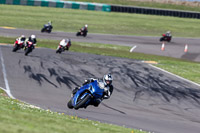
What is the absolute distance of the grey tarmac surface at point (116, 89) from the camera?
1377 cm

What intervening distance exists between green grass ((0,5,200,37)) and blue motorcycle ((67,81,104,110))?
3160 cm

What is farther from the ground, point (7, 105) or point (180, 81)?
point (7, 105)

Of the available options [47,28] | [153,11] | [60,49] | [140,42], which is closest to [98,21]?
[153,11]

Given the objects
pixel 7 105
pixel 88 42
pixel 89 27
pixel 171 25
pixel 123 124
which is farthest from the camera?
pixel 171 25

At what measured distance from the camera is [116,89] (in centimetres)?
1869

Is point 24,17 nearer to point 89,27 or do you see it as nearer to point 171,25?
point 89,27

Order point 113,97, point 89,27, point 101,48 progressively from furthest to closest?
1. point 89,27
2. point 101,48
3. point 113,97

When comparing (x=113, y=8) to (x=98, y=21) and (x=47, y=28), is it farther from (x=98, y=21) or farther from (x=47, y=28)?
(x=47, y=28)

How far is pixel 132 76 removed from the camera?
21938 millimetres

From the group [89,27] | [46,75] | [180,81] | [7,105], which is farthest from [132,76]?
[89,27]

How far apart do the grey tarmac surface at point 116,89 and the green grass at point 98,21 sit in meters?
19.2

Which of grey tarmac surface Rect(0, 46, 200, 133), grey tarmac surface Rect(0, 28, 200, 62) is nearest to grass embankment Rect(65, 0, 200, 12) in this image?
grey tarmac surface Rect(0, 28, 200, 62)

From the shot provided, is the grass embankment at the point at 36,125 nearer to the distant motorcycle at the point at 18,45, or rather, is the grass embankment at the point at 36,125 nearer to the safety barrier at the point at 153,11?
the distant motorcycle at the point at 18,45

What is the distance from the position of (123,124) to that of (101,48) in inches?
904
